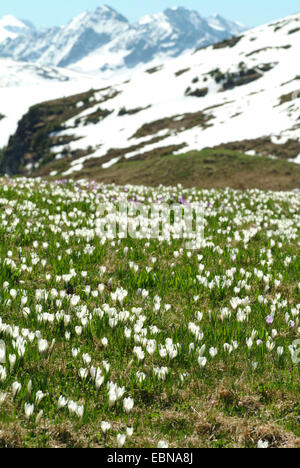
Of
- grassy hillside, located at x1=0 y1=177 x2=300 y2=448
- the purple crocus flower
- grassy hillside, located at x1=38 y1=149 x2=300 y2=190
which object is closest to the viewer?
grassy hillside, located at x1=0 y1=177 x2=300 y2=448

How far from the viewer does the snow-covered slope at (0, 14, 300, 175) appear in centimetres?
6012

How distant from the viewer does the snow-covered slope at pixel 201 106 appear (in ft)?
197

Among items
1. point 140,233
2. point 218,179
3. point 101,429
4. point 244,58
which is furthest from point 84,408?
point 244,58

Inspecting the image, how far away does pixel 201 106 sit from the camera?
305 ft

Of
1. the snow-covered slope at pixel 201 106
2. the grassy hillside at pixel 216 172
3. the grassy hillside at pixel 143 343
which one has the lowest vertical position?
the grassy hillside at pixel 143 343

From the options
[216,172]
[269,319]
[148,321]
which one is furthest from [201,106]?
[148,321]

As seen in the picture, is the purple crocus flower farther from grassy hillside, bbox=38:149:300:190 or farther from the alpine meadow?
grassy hillside, bbox=38:149:300:190

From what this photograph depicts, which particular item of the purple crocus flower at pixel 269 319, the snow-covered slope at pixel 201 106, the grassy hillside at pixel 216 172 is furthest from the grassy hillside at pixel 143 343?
the snow-covered slope at pixel 201 106

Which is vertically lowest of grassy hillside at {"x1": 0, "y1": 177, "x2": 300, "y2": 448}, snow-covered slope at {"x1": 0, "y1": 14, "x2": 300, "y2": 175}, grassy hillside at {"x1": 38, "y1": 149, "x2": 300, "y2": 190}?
grassy hillside at {"x1": 0, "y1": 177, "x2": 300, "y2": 448}

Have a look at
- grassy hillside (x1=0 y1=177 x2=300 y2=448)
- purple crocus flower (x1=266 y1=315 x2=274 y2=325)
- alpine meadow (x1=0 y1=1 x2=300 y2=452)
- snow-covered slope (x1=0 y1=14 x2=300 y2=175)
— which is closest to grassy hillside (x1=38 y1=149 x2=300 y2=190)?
snow-covered slope (x1=0 y1=14 x2=300 y2=175)

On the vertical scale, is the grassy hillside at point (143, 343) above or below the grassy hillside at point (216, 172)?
below

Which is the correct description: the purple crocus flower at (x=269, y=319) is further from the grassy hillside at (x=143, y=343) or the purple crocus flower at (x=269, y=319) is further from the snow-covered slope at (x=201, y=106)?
the snow-covered slope at (x=201, y=106)

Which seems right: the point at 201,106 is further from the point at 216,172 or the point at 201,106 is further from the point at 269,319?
the point at 269,319
